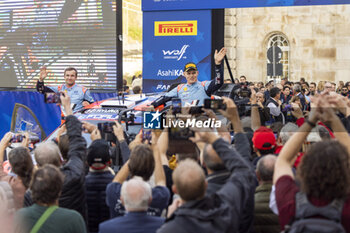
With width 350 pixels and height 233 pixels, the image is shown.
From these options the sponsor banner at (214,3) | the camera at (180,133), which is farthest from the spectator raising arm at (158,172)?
the sponsor banner at (214,3)

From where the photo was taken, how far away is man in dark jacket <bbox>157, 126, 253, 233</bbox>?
3.35m

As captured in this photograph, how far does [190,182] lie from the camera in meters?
3.40

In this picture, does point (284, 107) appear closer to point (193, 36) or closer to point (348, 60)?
point (193, 36)

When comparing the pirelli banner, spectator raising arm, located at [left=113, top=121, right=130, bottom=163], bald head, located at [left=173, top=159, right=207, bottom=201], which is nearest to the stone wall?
the pirelli banner

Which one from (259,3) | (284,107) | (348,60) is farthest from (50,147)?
(348,60)

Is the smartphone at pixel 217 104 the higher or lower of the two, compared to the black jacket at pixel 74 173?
higher

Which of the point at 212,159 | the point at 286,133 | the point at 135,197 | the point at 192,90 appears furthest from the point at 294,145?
the point at 192,90

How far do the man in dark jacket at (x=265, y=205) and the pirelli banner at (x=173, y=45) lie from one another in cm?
A: 954

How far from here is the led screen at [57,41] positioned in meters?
13.3

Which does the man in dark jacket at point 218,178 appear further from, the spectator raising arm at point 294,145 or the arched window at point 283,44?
the arched window at point 283,44

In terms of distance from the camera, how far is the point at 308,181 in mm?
3215

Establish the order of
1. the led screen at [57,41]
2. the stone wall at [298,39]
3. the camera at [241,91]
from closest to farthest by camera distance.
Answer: the camera at [241,91], the led screen at [57,41], the stone wall at [298,39]

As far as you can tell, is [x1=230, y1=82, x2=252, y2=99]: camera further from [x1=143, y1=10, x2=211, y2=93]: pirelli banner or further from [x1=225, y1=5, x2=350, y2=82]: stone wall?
[x1=225, y1=5, x2=350, y2=82]: stone wall

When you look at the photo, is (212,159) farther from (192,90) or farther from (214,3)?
(214,3)
